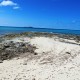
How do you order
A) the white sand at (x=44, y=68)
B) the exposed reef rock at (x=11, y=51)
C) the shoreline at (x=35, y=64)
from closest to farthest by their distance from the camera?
the white sand at (x=44, y=68)
the shoreline at (x=35, y=64)
the exposed reef rock at (x=11, y=51)

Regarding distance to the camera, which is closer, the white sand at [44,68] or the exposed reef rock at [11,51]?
the white sand at [44,68]

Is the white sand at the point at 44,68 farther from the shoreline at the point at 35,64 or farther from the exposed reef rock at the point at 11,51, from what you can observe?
the exposed reef rock at the point at 11,51

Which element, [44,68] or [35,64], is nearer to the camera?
[44,68]

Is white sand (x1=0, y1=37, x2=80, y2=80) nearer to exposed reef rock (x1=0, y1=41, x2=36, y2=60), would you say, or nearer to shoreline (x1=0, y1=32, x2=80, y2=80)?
shoreline (x1=0, y1=32, x2=80, y2=80)

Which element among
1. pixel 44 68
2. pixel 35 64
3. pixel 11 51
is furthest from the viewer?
pixel 11 51

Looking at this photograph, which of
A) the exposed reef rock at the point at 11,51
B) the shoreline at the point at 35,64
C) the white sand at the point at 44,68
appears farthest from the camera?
the exposed reef rock at the point at 11,51

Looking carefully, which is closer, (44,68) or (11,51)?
(44,68)

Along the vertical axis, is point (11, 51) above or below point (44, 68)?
above

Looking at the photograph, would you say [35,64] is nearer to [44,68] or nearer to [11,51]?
[44,68]

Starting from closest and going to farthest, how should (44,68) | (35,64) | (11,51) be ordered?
(44,68) < (35,64) < (11,51)

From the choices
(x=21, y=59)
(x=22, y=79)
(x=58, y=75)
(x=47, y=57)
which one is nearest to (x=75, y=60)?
(x=47, y=57)

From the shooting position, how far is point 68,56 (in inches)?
585

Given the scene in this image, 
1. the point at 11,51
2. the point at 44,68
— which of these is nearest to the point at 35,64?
the point at 44,68

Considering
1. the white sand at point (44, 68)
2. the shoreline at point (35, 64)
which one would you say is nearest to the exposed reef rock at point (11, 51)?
the shoreline at point (35, 64)
